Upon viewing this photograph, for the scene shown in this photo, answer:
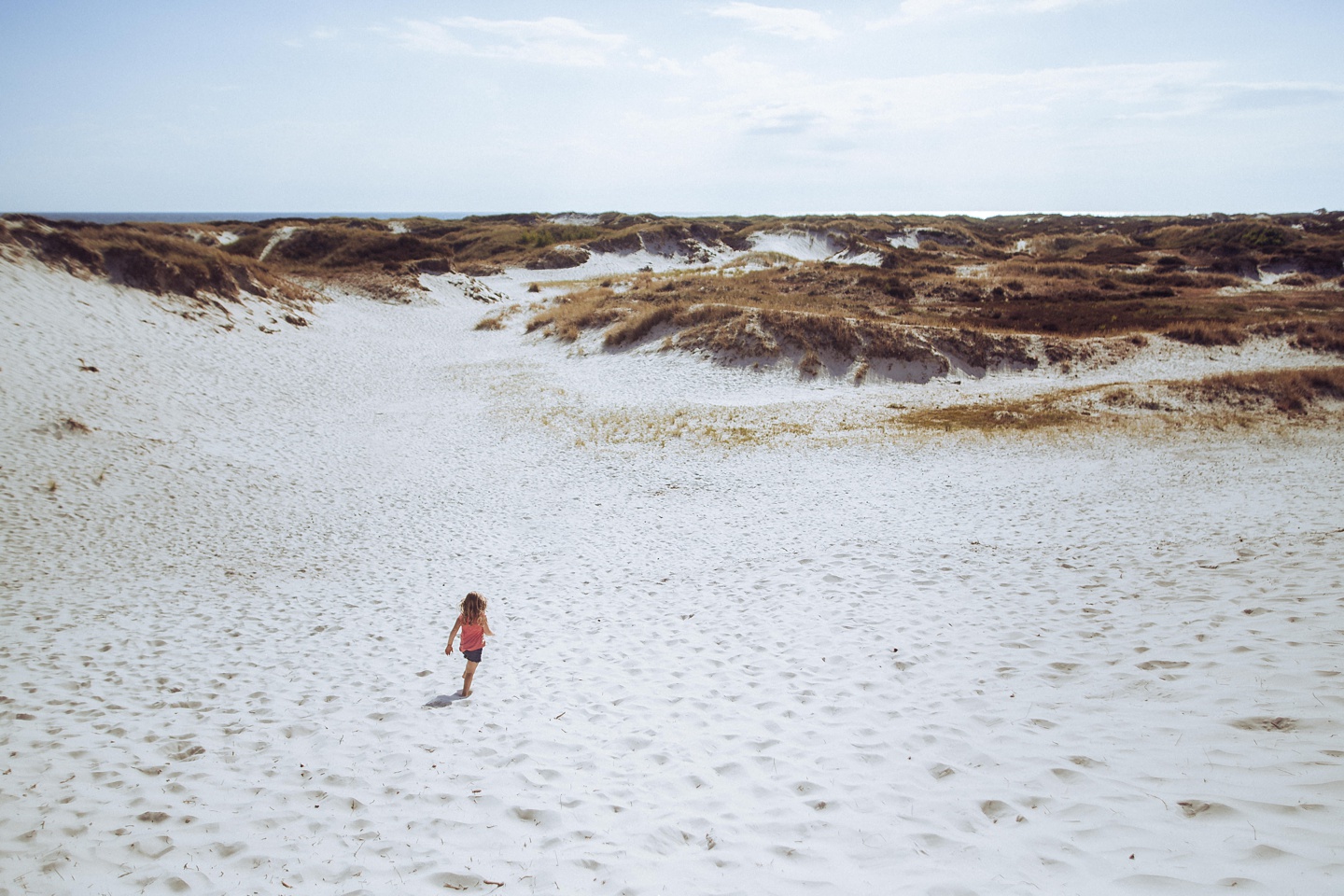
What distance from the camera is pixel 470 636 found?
7.70m

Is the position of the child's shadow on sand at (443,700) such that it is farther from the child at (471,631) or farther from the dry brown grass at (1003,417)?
the dry brown grass at (1003,417)

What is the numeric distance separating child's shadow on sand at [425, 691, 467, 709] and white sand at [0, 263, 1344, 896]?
0.19 feet

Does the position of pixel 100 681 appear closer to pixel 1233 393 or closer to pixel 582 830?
pixel 582 830

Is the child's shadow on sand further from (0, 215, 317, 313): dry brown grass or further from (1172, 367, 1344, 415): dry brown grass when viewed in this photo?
(0, 215, 317, 313): dry brown grass

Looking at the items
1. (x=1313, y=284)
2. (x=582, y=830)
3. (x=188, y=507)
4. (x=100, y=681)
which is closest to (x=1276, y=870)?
(x=582, y=830)

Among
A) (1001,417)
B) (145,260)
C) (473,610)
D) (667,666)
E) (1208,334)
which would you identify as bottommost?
(667,666)

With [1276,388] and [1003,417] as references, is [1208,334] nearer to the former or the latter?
[1276,388]

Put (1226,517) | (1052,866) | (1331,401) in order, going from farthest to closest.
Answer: (1331,401) → (1226,517) → (1052,866)

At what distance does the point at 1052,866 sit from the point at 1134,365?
30325 mm

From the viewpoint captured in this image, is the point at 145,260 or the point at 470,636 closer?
the point at 470,636

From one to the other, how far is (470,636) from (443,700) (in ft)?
2.63

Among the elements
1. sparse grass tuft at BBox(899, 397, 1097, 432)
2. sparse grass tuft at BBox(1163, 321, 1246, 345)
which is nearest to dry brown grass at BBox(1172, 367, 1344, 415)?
sparse grass tuft at BBox(899, 397, 1097, 432)

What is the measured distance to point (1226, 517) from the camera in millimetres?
11250

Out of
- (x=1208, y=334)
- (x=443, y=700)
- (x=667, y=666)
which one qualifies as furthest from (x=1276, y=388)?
(x=443, y=700)
